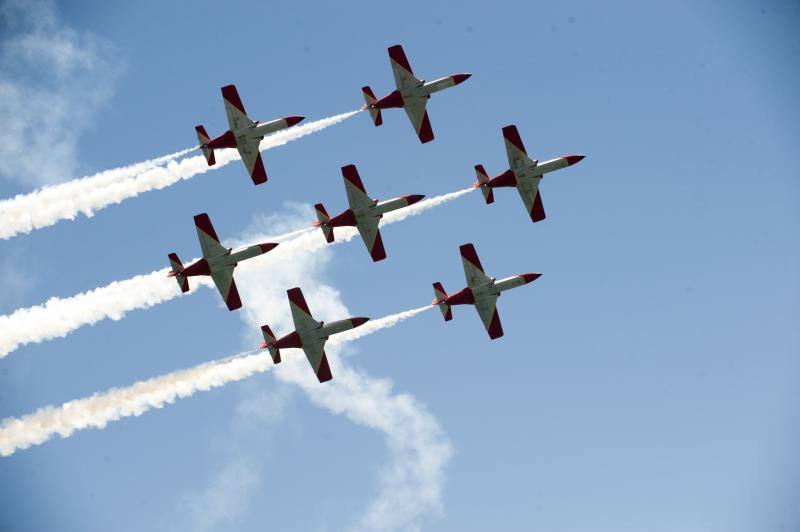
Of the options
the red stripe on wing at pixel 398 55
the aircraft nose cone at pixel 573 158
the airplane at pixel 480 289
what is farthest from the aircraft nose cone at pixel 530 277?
the red stripe on wing at pixel 398 55

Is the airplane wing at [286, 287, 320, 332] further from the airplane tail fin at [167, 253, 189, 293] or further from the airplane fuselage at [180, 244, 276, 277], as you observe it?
the airplane tail fin at [167, 253, 189, 293]

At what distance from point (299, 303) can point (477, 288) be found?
16509 millimetres

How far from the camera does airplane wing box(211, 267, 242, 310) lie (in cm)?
10712

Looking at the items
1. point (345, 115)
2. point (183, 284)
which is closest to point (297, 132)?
point (345, 115)

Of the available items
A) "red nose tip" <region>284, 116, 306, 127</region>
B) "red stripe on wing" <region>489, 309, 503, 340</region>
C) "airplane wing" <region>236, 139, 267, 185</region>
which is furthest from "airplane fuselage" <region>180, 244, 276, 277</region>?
"red stripe on wing" <region>489, 309, 503, 340</region>

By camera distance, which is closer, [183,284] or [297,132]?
[183,284]

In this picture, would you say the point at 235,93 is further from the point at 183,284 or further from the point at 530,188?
the point at 530,188

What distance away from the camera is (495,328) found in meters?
115

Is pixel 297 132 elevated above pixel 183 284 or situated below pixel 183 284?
above

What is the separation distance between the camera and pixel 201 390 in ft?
366

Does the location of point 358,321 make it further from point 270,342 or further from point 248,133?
point 248,133

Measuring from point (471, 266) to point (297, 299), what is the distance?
1651cm

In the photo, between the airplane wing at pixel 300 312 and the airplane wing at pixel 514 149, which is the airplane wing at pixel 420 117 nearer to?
the airplane wing at pixel 514 149

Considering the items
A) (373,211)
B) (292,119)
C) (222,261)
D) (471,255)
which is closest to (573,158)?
(471,255)
